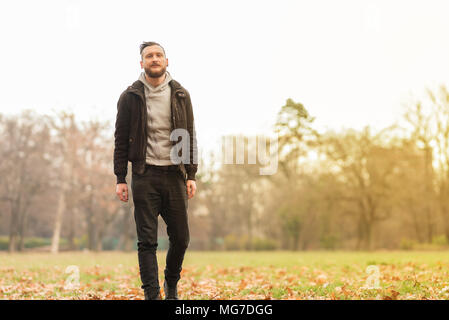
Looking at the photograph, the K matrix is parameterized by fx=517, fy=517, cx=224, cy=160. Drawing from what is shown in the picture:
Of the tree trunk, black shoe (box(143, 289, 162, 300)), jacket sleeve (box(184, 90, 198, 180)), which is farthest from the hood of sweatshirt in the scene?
the tree trunk

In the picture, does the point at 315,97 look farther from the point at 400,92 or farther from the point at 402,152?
the point at 402,152

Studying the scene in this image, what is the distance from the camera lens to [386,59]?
19.1 metres

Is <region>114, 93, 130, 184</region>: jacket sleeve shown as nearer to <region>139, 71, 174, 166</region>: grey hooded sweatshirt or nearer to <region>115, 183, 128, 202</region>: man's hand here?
<region>115, 183, 128, 202</region>: man's hand

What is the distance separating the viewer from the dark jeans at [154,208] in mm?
4285

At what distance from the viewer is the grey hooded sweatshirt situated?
4.33 meters

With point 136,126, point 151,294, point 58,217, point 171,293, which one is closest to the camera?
point 151,294

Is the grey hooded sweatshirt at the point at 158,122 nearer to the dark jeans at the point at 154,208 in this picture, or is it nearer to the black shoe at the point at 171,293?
the dark jeans at the point at 154,208

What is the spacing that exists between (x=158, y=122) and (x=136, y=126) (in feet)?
0.63

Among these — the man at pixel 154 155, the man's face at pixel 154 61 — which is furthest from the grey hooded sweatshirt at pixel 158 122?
the man's face at pixel 154 61

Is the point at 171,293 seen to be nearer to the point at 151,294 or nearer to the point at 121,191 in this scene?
the point at 151,294

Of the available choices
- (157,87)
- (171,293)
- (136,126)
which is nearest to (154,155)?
(136,126)

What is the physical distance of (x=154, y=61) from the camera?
4.36m
